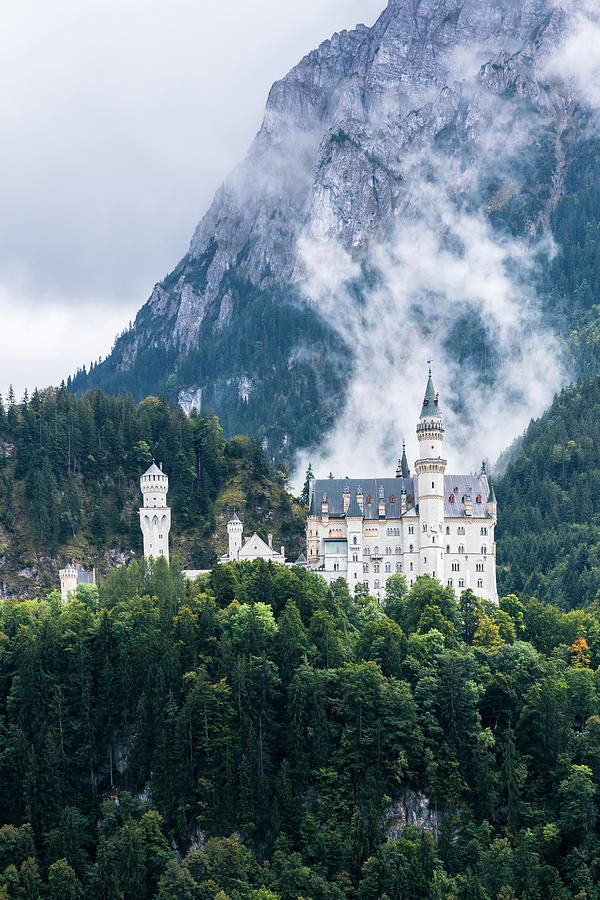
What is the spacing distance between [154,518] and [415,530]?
96.4ft

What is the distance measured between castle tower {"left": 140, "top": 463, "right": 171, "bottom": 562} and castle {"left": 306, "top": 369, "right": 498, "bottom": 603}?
53.7 ft

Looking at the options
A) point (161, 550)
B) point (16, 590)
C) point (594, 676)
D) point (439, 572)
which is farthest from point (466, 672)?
point (16, 590)

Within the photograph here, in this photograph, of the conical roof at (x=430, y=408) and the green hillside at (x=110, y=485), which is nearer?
the conical roof at (x=430, y=408)

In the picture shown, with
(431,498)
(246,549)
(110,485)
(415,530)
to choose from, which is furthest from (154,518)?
(431,498)

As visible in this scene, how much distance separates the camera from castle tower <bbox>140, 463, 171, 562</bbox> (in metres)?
142

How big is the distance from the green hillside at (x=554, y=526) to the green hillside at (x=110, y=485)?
3773 centimetres

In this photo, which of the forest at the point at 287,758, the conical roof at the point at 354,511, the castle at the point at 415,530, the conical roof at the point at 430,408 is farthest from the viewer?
the conical roof at the point at 430,408

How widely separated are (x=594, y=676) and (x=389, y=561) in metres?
32.0

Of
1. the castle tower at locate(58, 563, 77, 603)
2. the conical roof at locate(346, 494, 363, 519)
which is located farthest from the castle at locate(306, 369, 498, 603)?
the castle tower at locate(58, 563, 77, 603)

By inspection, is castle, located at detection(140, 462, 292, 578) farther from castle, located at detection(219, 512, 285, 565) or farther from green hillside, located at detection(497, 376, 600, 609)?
green hillside, located at detection(497, 376, 600, 609)

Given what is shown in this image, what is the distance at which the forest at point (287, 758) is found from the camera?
93.6 meters

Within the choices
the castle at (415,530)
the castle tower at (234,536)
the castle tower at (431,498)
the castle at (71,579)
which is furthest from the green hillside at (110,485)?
the castle tower at (431,498)

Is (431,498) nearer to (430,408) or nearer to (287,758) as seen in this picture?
(430,408)

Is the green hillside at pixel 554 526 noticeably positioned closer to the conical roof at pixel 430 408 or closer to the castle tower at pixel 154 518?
the conical roof at pixel 430 408
